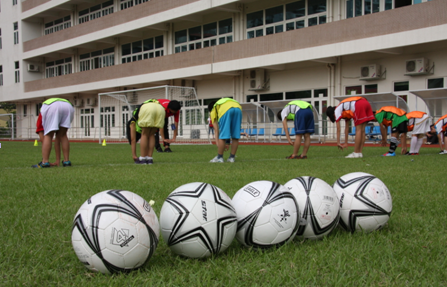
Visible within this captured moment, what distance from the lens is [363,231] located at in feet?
9.87

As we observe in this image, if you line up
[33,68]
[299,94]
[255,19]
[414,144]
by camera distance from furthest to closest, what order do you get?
[33,68]
[255,19]
[299,94]
[414,144]

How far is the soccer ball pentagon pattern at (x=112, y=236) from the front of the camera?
7.25ft

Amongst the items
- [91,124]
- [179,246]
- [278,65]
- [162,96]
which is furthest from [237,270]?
[91,124]

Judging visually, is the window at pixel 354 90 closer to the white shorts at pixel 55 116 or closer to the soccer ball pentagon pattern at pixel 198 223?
the white shorts at pixel 55 116

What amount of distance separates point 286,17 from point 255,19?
7.79 feet

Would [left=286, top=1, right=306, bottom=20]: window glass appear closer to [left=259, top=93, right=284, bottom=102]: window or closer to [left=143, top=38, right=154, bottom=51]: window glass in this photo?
[left=259, top=93, right=284, bottom=102]: window

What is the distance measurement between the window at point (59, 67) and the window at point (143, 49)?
8.08m

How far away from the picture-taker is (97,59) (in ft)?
120

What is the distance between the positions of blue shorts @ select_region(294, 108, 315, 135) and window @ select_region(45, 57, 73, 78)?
1319 inches

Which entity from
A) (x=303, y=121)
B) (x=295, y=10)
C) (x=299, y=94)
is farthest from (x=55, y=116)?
(x=295, y=10)

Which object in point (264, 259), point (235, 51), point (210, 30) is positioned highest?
point (210, 30)

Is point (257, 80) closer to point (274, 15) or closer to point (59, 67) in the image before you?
point (274, 15)

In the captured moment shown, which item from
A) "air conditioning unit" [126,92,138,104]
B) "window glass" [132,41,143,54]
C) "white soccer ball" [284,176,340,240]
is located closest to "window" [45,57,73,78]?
"window glass" [132,41,143,54]

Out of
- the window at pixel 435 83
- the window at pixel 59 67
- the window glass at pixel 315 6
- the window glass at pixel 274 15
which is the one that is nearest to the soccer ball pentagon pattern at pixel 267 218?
the window at pixel 435 83
